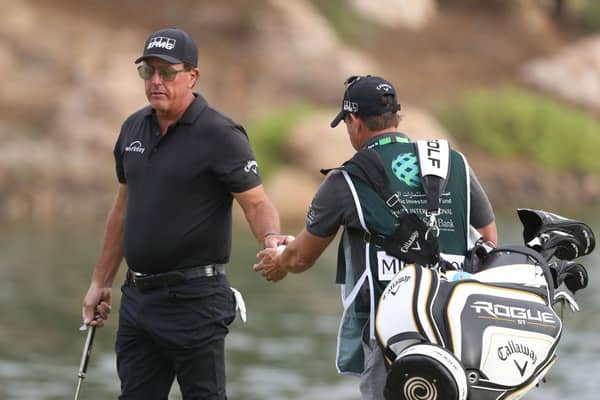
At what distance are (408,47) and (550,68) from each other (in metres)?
3.37

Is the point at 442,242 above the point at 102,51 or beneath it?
beneath

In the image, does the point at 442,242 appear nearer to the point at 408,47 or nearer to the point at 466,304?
the point at 466,304

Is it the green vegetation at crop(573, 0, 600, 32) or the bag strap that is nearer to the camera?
the bag strap

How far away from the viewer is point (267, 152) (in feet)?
78.2

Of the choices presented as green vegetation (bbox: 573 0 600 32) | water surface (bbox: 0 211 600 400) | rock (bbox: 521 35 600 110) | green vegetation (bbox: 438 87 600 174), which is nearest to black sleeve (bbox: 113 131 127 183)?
water surface (bbox: 0 211 600 400)

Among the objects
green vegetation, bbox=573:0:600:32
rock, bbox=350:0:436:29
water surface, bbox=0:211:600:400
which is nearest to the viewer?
water surface, bbox=0:211:600:400

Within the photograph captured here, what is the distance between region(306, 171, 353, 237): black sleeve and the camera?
501 centimetres

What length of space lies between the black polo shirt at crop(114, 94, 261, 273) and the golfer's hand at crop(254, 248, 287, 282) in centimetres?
25

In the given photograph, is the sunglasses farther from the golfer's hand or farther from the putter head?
the putter head

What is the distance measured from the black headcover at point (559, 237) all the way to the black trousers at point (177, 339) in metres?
1.33

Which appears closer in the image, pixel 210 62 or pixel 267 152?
pixel 267 152

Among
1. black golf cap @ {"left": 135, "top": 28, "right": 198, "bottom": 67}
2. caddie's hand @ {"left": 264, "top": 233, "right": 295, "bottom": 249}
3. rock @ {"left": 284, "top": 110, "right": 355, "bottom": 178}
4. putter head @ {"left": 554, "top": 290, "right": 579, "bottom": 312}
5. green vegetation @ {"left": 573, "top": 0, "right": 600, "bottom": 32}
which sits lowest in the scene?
putter head @ {"left": 554, "top": 290, "right": 579, "bottom": 312}

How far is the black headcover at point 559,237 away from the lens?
5.21m

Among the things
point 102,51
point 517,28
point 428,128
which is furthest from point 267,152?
point 517,28
